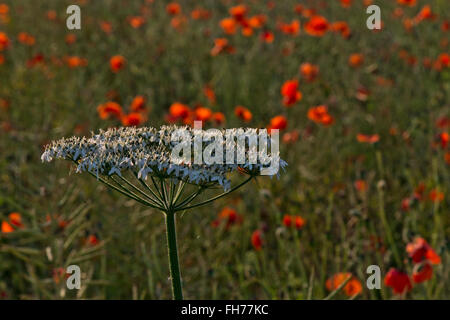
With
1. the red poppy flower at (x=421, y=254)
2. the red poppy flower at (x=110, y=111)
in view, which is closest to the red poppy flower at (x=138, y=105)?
the red poppy flower at (x=110, y=111)

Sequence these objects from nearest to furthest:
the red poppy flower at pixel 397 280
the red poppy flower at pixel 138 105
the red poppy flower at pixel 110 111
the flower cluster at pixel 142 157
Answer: the flower cluster at pixel 142 157
the red poppy flower at pixel 397 280
the red poppy flower at pixel 110 111
the red poppy flower at pixel 138 105

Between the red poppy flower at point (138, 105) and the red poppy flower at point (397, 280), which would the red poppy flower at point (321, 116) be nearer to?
the red poppy flower at point (138, 105)

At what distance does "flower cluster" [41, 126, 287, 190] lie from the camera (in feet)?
4.37

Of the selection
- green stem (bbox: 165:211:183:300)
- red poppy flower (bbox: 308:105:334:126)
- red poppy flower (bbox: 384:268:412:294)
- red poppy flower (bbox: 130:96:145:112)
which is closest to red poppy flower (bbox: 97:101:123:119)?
red poppy flower (bbox: 130:96:145:112)

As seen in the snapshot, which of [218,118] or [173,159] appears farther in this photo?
[218,118]

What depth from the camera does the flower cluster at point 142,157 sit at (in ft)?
4.37

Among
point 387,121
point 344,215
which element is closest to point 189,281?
point 344,215

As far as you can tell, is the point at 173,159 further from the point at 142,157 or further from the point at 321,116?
the point at 321,116

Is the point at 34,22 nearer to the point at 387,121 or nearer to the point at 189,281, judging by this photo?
the point at 387,121

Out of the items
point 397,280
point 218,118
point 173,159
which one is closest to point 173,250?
point 173,159

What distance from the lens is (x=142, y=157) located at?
135 centimetres

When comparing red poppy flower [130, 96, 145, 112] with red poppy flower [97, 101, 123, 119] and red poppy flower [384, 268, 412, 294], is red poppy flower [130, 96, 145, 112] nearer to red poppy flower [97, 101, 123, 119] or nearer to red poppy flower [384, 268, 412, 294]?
red poppy flower [97, 101, 123, 119]

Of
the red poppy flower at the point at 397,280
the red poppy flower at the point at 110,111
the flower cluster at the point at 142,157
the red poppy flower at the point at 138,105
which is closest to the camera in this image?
the flower cluster at the point at 142,157
